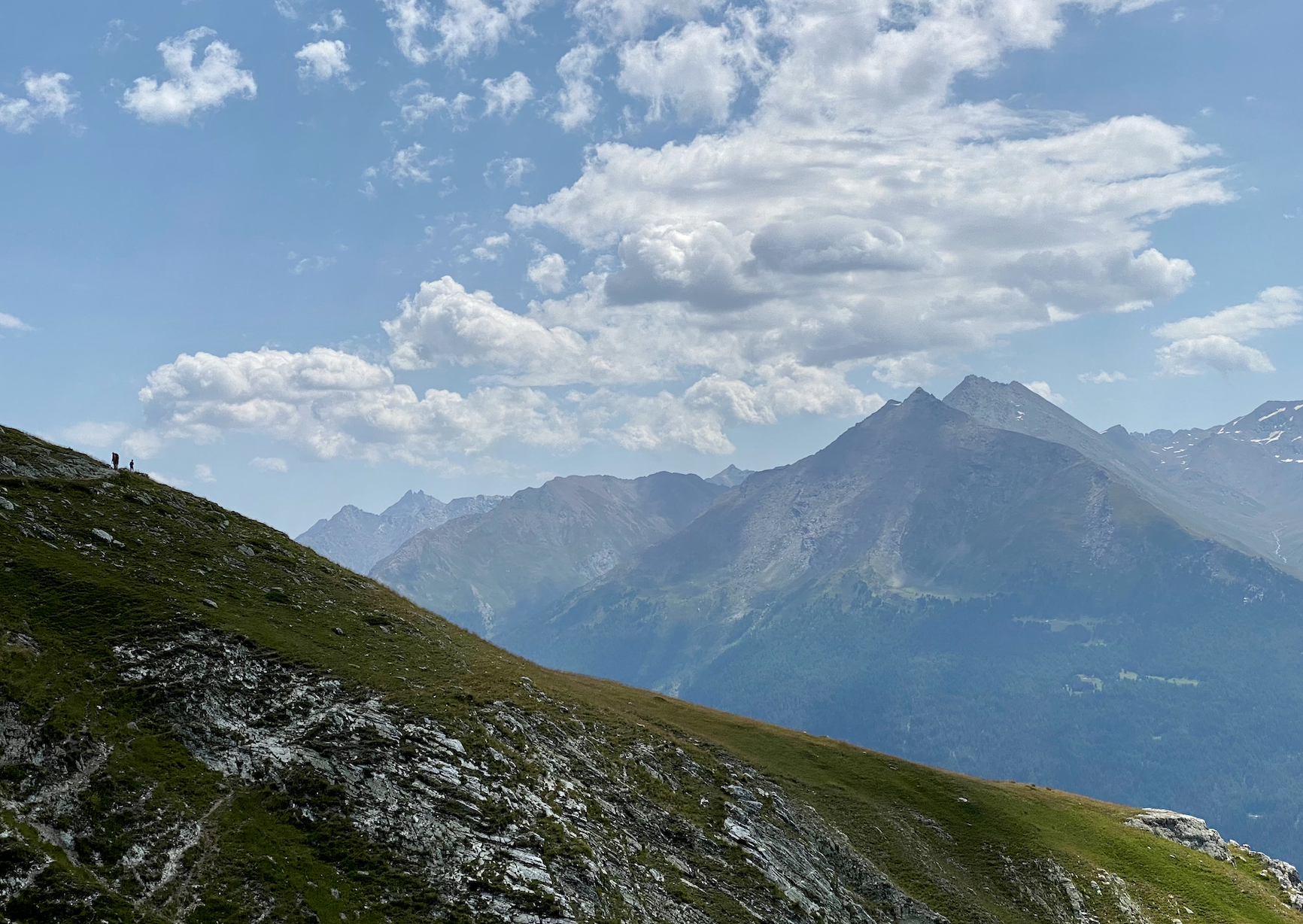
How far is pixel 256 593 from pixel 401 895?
1057 inches

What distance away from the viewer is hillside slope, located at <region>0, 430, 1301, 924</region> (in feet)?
111

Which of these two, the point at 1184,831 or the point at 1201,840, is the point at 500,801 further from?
the point at 1201,840

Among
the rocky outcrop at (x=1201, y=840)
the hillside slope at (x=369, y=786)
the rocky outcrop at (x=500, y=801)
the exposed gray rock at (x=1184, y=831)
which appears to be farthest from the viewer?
the exposed gray rock at (x=1184, y=831)

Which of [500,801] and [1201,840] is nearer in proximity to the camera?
[500,801]

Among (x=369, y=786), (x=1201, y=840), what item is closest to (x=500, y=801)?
(x=369, y=786)

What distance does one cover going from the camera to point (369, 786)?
40125 millimetres

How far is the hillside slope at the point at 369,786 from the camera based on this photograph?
33688 millimetres

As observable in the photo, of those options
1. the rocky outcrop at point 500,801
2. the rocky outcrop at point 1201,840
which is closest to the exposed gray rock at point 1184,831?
the rocky outcrop at point 1201,840

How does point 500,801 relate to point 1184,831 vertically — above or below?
below

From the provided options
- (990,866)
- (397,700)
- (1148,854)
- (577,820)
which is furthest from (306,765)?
(1148,854)

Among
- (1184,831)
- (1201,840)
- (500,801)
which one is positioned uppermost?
(1184,831)

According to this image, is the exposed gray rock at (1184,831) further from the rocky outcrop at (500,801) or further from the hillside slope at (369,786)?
the rocky outcrop at (500,801)

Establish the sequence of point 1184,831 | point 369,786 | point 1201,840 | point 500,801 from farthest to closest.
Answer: point 1184,831 < point 1201,840 < point 500,801 < point 369,786

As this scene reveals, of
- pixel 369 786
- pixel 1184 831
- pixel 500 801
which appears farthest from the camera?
pixel 1184 831
